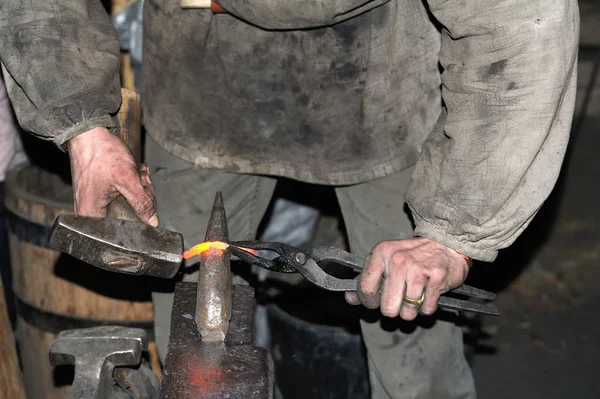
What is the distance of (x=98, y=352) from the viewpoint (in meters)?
1.76

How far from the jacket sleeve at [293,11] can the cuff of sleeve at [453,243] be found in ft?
1.71

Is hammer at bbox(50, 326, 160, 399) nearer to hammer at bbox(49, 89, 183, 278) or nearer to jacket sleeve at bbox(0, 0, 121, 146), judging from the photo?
hammer at bbox(49, 89, 183, 278)

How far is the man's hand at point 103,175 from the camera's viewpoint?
71.2 inches

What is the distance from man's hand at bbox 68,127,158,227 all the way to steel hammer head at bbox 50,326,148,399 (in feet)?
0.90

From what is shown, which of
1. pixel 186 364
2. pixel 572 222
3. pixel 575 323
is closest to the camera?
pixel 186 364

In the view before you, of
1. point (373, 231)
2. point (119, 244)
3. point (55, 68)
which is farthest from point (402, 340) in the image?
point (55, 68)

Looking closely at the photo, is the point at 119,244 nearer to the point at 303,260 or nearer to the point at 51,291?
the point at 303,260

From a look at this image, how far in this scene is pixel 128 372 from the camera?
192cm

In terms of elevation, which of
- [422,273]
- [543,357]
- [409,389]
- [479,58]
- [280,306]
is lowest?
[543,357]

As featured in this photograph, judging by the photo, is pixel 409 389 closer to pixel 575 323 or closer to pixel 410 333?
pixel 410 333

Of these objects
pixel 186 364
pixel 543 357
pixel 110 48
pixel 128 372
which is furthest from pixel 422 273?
pixel 543 357

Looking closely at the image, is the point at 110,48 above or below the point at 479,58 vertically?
below

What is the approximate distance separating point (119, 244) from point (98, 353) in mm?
273

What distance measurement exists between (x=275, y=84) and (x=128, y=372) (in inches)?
31.4
